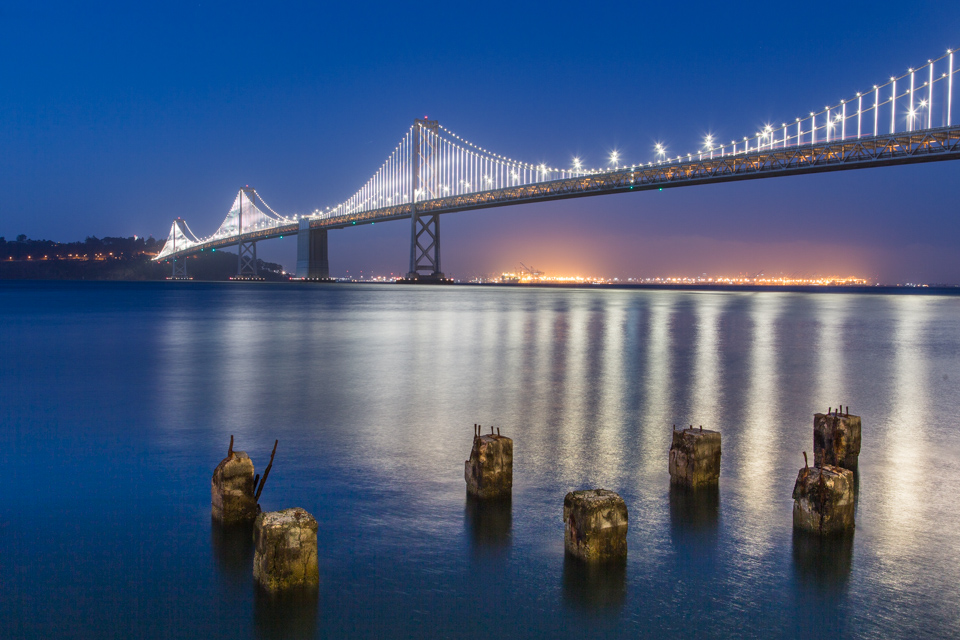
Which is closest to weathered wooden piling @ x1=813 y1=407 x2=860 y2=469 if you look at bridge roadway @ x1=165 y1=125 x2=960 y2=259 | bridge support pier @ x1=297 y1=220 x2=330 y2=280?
bridge roadway @ x1=165 y1=125 x2=960 y2=259

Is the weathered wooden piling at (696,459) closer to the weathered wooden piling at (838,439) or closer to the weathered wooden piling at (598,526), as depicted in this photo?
the weathered wooden piling at (838,439)

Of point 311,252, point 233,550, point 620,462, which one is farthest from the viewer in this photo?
A: point 311,252

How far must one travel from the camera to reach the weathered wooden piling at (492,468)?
3.93m

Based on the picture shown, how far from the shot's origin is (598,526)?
3111 mm

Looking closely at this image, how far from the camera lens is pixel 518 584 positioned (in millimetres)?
3012

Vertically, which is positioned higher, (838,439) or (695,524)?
(838,439)

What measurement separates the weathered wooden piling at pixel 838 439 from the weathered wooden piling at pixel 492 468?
215 centimetres

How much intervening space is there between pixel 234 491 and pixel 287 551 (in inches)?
36.4

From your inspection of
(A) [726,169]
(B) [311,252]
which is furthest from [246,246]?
(A) [726,169]

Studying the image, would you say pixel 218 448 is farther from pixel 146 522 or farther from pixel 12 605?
pixel 12 605

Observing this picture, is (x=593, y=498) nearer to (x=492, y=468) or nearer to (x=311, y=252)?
(x=492, y=468)

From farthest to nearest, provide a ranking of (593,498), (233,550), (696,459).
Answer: (696,459), (233,550), (593,498)

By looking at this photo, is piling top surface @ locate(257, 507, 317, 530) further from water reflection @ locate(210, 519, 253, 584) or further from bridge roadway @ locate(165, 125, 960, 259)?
bridge roadway @ locate(165, 125, 960, 259)

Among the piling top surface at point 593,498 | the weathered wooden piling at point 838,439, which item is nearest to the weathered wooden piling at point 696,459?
the weathered wooden piling at point 838,439
